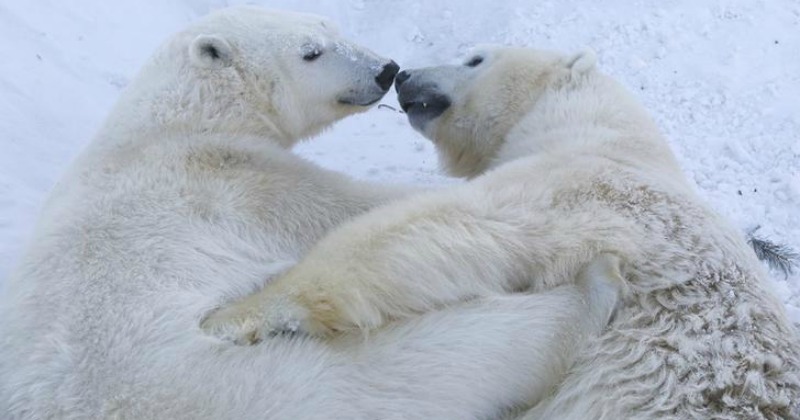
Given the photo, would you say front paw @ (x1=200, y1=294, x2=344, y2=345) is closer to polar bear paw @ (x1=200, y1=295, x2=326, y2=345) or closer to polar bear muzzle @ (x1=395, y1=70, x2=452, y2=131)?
polar bear paw @ (x1=200, y1=295, x2=326, y2=345)

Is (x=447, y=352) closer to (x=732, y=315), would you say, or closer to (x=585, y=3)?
(x=732, y=315)

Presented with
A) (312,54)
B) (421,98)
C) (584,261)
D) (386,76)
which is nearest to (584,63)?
(421,98)

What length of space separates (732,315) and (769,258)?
6.40 ft

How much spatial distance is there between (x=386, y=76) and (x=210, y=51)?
80 cm

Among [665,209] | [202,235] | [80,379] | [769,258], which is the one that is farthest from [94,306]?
[769,258]

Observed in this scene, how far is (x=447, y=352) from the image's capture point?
2555 millimetres

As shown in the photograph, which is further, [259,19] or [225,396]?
[259,19]

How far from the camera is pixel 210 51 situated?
145 inches

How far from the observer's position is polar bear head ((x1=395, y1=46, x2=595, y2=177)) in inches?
164

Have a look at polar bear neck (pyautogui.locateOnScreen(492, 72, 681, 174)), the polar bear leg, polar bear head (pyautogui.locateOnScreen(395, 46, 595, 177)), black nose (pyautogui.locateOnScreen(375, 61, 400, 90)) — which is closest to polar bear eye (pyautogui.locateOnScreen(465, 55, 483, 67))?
polar bear head (pyautogui.locateOnScreen(395, 46, 595, 177))

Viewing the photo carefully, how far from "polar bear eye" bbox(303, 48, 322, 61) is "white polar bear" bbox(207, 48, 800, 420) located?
1.11 metres

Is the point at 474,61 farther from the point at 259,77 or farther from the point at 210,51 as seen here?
the point at 210,51

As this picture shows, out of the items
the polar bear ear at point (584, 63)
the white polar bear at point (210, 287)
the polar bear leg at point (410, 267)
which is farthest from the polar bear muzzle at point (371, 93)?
the polar bear leg at point (410, 267)

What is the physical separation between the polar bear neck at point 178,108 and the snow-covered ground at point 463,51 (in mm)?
774
